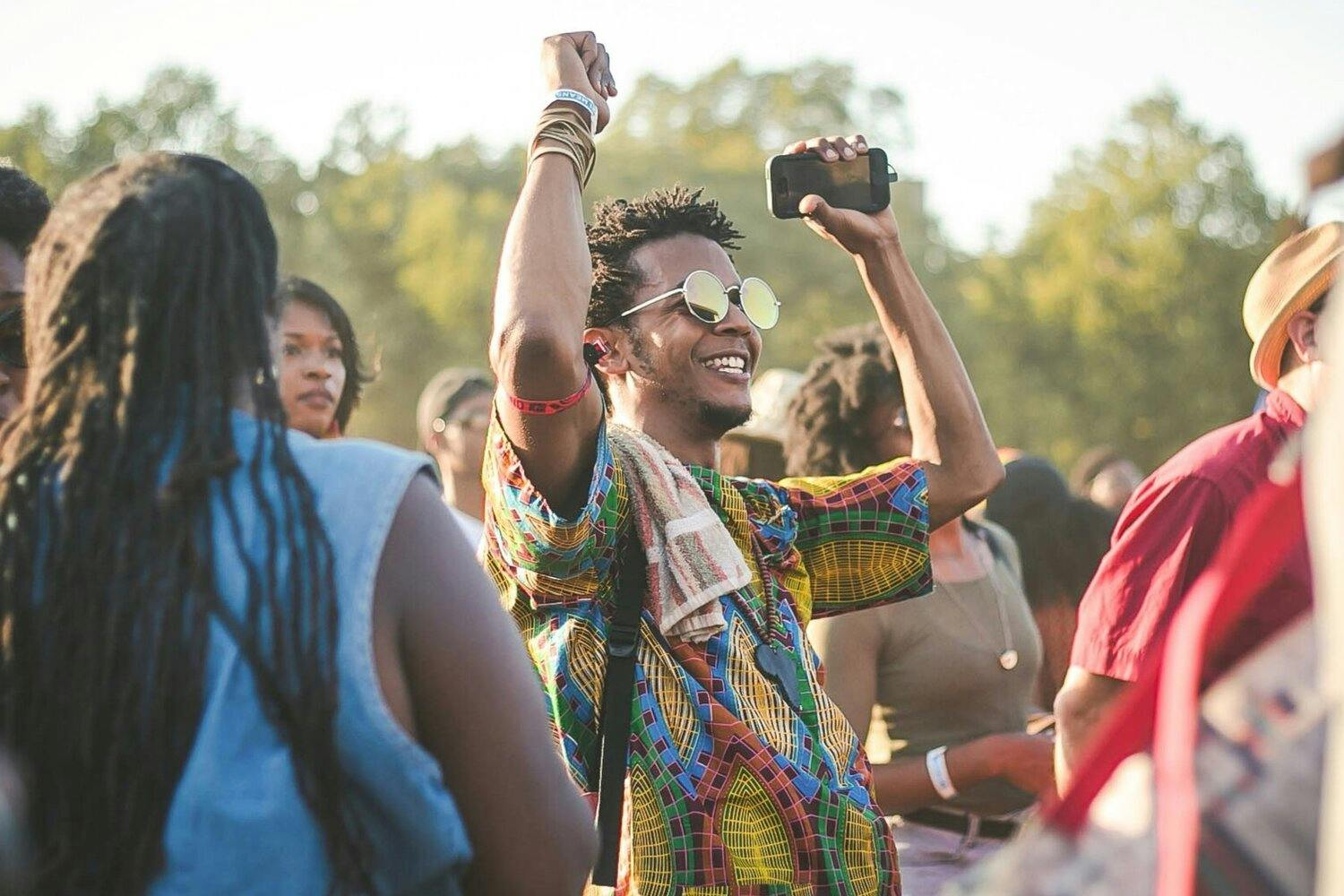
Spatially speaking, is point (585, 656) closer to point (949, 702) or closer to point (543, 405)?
point (543, 405)

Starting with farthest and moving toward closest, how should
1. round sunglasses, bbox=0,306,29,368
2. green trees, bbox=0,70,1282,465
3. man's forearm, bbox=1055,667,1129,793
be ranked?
1. green trees, bbox=0,70,1282,465
2. man's forearm, bbox=1055,667,1129,793
3. round sunglasses, bbox=0,306,29,368

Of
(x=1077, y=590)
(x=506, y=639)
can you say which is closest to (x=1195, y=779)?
(x=506, y=639)

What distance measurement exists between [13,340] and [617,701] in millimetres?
1289

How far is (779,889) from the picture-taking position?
9.25 ft

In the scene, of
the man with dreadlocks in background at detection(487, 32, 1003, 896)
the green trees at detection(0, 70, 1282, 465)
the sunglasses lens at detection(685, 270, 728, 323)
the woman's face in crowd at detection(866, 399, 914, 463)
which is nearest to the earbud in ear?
the man with dreadlocks in background at detection(487, 32, 1003, 896)

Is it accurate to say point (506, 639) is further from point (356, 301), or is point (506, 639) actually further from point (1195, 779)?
point (356, 301)

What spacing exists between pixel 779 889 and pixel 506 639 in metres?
1.22

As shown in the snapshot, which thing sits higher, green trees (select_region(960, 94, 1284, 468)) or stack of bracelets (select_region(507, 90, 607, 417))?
green trees (select_region(960, 94, 1284, 468))

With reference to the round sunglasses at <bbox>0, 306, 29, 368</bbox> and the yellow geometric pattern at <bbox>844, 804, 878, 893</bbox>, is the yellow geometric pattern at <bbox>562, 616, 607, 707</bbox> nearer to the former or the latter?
the yellow geometric pattern at <bbox>844, 804, 878, 893</bbox>

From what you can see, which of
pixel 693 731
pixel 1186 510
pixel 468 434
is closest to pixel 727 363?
pixel 693 731

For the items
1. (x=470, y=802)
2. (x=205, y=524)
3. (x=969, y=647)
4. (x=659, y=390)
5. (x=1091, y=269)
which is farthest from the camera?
(x=1091, y=269)

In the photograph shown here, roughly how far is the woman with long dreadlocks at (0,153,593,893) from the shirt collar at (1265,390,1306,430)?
189 centimetres

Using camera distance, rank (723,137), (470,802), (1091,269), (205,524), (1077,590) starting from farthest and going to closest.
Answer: (723,137), (1091,269), (1077,590), (470,802), (205,524)

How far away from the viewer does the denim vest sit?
165 centimetres
